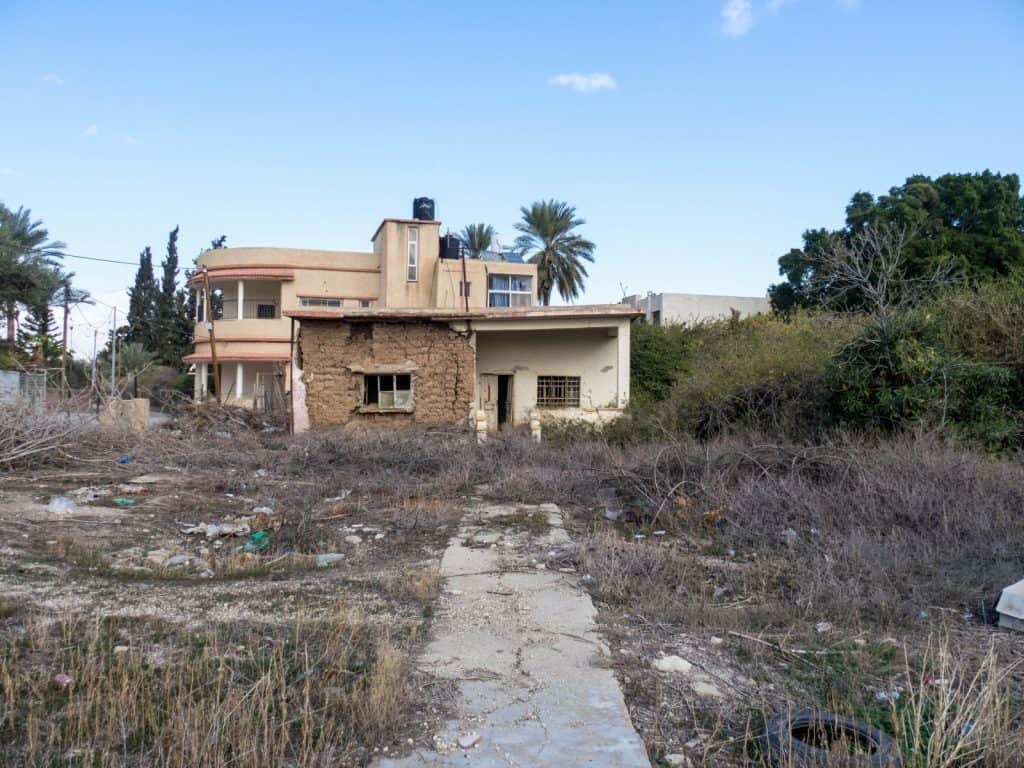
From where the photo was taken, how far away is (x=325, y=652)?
4.14m

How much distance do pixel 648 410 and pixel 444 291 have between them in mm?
14287

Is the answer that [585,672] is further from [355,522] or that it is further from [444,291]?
[444,291]

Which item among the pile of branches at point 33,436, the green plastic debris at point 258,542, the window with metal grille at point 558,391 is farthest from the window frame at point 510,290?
the green plastic debris at point 258,542

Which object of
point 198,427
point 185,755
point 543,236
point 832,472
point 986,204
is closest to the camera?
point 185,755

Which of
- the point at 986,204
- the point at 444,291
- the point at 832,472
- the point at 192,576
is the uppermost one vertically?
the point at 986,204

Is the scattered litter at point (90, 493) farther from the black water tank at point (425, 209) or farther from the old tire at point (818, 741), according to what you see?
the black water tank at point (425, 209)

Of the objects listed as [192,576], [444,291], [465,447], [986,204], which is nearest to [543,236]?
[444,291]

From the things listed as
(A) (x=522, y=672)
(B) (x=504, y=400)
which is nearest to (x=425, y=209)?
(B) (x=504, y=400)

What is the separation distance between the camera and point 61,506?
9.23 m

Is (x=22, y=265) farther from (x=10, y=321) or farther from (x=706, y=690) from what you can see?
(x=706, y=690)

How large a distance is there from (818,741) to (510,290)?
27.1m

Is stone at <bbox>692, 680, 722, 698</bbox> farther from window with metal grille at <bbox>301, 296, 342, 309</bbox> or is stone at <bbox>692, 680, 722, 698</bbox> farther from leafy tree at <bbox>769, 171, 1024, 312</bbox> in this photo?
window with metal grille at <bbox>301, 296, 342, 309</bbox>

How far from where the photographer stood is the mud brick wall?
55.6 feet

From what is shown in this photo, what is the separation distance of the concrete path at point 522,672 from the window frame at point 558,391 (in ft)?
38.9
